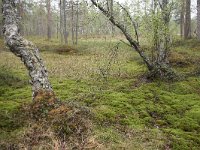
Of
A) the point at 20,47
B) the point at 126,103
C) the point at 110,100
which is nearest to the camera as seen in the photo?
the point at 20,47

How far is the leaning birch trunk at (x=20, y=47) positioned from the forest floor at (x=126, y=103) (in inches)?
52.5

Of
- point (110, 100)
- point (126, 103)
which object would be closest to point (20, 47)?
point (110, 100)

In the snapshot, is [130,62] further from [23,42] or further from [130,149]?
[130,149]

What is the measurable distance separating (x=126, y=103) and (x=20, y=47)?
442cm

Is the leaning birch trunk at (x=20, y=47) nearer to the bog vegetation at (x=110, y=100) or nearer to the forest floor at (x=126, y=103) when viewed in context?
the bog vegetation at (x=110, y=100)

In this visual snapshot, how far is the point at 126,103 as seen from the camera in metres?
12.0

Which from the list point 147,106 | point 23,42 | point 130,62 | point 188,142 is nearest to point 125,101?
point 147,106

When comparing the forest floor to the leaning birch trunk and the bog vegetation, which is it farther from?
the leaning birch trunk

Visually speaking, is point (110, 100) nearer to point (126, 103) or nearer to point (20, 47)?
point (126, 103)

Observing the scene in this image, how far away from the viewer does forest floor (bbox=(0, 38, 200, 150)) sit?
9.06m

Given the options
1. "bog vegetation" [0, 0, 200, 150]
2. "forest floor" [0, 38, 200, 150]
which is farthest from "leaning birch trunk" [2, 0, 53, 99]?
"forest floor" [0, 38, 200, 150]

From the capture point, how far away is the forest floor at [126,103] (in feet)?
29.7

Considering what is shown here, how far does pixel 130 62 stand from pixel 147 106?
9352 mm

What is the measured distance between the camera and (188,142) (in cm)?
927
